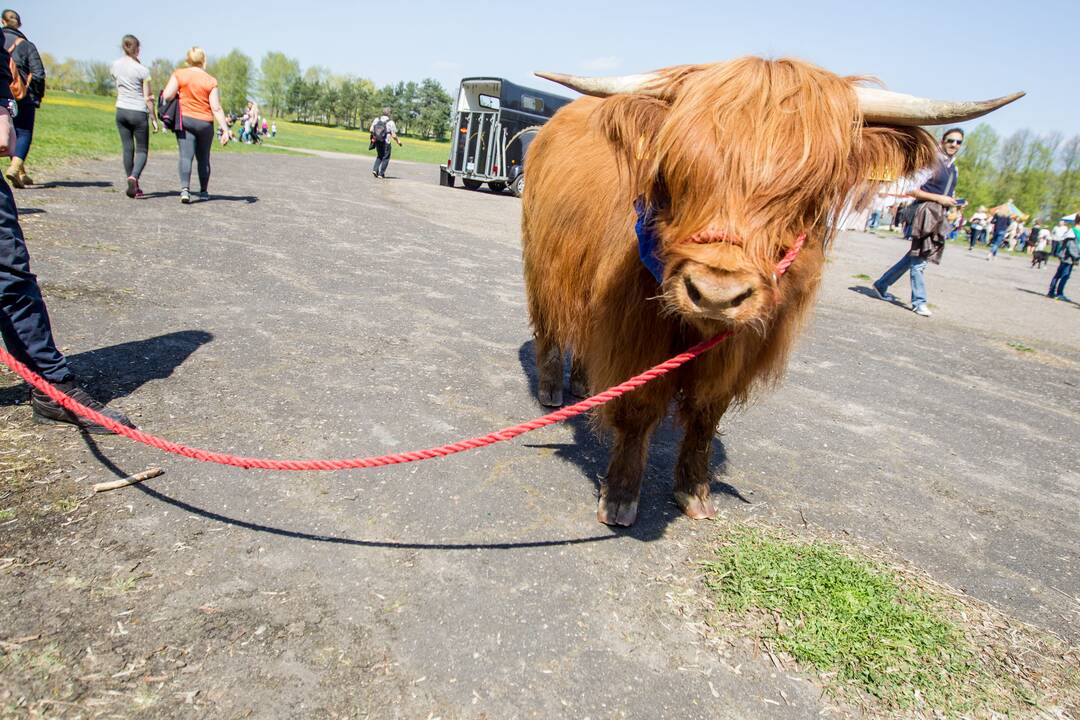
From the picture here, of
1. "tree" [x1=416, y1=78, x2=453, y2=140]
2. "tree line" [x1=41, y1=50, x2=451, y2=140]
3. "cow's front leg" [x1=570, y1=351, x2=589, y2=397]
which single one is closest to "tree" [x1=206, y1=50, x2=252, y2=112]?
"tree line" [x1=41, y1=50, x2=451, y2=140]

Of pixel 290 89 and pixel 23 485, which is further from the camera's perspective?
pixel 290 89

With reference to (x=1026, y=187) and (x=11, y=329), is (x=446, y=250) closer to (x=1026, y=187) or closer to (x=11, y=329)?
(x=11, y=329)

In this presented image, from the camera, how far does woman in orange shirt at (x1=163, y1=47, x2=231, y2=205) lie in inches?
336

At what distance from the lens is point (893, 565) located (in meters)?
2.88

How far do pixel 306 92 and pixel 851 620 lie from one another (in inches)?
4618

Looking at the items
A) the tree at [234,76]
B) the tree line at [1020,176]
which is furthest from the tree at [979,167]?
the tree at [234,76]

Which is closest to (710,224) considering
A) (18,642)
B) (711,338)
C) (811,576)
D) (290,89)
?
(711,338)

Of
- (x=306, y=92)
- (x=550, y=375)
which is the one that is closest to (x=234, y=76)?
(x=306, y=92)

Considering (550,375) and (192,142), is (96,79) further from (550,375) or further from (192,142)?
(550,375)

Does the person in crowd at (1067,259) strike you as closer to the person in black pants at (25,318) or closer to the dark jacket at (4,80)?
the person in black pants at (25,318)

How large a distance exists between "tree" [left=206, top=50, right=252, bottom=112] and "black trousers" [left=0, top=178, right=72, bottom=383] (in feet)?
316

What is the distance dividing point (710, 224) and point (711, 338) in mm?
541

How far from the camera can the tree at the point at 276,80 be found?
107 m

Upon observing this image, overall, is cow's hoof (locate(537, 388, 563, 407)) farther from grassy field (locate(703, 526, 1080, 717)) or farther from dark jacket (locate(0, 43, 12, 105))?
dark jacket (locate(0, 43, 12, 105))
